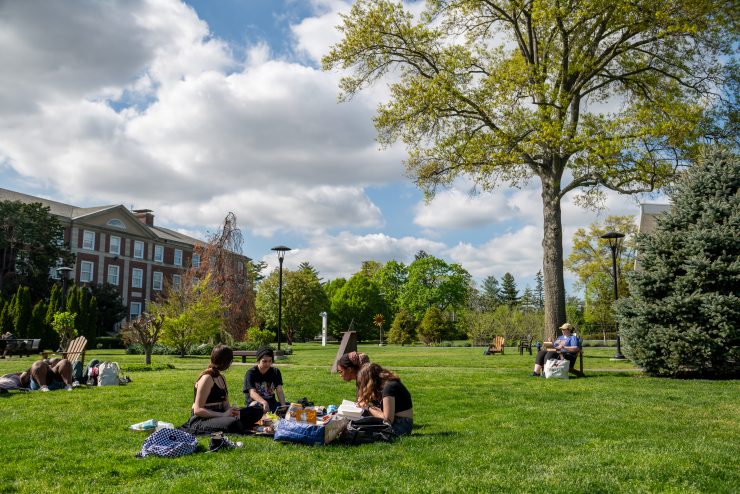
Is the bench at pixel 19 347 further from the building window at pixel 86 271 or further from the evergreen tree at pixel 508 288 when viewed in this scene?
the evergreen tree at pixel 508 288

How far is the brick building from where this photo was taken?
51.4 m

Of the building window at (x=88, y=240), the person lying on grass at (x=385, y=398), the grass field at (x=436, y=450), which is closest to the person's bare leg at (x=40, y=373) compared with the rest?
the grass field at (x=436, y=450)

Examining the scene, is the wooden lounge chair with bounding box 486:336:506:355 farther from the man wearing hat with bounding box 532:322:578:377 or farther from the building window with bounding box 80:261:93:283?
the building window with bounding box 80:261:93:283

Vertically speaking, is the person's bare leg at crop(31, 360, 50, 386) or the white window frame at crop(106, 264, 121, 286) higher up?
the white window frame at crop(106, 264, 121, 286)

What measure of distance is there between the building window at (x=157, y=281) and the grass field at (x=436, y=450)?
49.9 meters

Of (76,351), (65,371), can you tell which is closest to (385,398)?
(65,371)

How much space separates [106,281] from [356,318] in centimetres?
2800

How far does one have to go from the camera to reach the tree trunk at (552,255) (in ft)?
61.2

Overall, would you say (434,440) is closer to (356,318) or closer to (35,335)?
(35,335)

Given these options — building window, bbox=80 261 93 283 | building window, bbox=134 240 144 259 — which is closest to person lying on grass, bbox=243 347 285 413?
building window, bbox=80 261 93 283

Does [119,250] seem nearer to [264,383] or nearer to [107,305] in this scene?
[107,305]

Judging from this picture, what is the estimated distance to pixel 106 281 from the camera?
5303 centimetres

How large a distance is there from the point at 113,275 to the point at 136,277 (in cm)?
254

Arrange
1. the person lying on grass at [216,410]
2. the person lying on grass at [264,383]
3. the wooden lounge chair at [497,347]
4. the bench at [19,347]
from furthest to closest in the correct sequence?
the wooden lounge chair at [497,347], the bench at [19,347], the person lying on grass at [264,383], the person lying on grass at [216,410]
